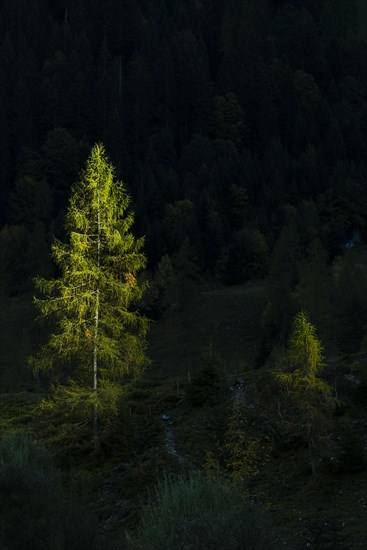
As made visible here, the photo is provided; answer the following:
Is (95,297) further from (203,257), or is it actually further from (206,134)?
(206,134)

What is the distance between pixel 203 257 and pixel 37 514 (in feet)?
257

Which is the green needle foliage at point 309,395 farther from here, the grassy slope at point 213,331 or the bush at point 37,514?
the grassy slope at point 213,331

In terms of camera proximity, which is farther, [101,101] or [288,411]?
[101,101]

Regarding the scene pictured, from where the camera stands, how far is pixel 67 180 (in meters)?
124

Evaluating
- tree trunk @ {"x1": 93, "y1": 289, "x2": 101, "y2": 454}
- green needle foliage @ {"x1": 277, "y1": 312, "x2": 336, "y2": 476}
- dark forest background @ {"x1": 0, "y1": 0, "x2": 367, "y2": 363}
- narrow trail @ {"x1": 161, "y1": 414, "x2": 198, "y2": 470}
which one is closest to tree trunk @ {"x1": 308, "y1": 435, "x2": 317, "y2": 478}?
green needle foliage @ {"x1": 277, "y1": 312, "x2": 336, "y2": 476}

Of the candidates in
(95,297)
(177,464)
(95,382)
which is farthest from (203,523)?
(95,297)

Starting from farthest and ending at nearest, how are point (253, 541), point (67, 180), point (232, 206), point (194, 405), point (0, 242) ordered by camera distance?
point (67, 180), point (232, 206), point (0, 242), point (194, 405), point (253, 541)

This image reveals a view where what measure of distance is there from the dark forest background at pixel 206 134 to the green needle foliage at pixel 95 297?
33117 millimetres

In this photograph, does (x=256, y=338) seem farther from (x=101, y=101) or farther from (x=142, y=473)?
(x=101, y=101)

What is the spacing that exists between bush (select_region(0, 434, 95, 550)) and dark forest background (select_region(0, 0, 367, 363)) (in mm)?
42581

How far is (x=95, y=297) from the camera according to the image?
2838 centimetres

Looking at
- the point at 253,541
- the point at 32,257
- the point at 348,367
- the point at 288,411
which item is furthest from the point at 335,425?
the point at 32,257

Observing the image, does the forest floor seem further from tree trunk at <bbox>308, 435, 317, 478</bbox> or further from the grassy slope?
the grassy slope

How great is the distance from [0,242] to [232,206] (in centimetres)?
3611
